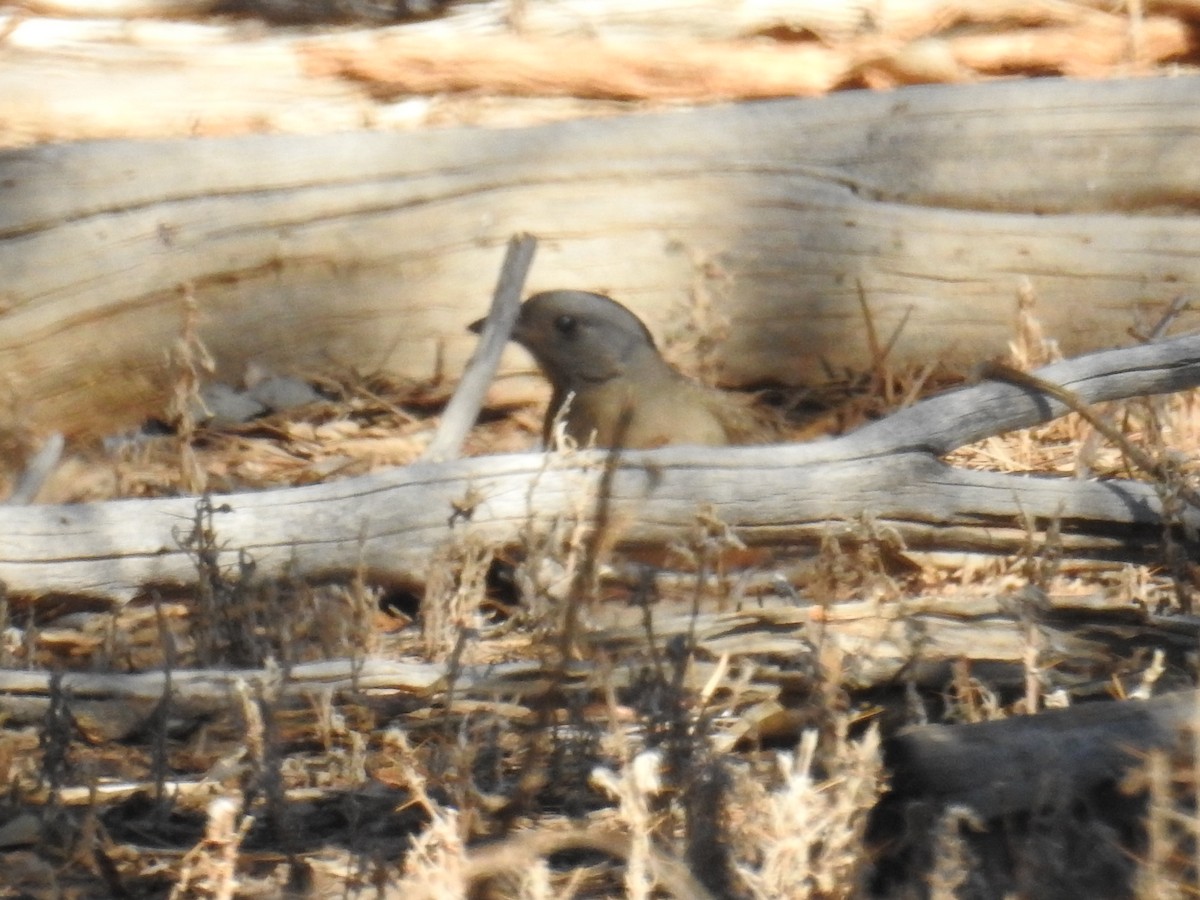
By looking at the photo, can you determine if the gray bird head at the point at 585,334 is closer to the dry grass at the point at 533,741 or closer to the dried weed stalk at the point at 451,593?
the dry grass at the point at 533,741

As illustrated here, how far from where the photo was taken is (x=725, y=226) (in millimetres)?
6949

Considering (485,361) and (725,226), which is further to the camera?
(725,226)

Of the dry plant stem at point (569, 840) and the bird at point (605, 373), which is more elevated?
the bird at point (605, 373)

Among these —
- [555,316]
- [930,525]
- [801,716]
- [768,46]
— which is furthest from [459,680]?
[768,46]

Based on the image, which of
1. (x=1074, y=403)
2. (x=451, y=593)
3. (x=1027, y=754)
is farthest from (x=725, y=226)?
(x=1027, y=754)

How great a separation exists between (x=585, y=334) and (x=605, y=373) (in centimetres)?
17

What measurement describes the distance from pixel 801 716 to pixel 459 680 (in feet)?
2.52

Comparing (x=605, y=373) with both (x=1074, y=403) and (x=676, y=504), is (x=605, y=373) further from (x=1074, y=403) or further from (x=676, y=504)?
(x=1074, y=403)

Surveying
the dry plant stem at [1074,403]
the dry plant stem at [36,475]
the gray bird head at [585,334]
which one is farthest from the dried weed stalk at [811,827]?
Answer: the gray bird head at [585,334]

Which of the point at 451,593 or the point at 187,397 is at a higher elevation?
the point at 187,397

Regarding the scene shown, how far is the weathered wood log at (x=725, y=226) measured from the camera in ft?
22.2

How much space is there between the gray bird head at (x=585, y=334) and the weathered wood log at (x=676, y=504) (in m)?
2.01

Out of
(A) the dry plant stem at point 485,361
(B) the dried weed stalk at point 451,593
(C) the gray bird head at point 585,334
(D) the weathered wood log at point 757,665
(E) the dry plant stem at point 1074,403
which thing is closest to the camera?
(D) the weathered wood log at point 757,665

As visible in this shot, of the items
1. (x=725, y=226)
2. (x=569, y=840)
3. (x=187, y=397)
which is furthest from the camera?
(x=725, y=226)
